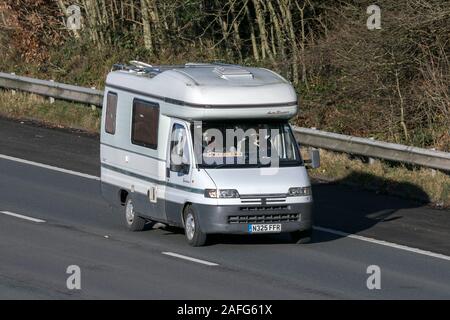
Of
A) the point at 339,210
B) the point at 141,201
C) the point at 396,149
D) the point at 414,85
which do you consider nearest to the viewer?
the point at 141,201

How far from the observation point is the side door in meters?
19.7

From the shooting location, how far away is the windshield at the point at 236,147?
1969 centimetres

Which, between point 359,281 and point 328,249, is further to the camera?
point 328,249

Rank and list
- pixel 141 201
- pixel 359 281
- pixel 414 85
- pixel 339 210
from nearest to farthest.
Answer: pixel 359 281, pixel 141 201, pixel 339 210, pixel 414 85

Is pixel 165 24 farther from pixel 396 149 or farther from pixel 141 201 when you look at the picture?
pixel 141 201

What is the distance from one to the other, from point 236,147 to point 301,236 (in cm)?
163

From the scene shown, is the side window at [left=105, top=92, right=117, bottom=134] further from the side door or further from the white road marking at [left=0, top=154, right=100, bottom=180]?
the white road marking at [left=0, top=154, right=100, bottom=180]

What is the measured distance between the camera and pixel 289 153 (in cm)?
2003

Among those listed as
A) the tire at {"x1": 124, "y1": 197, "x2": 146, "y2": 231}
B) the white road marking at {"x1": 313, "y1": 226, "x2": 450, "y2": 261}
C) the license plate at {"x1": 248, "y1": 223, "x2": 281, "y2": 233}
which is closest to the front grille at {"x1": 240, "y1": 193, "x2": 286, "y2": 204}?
the license plate at {"x1": 248, "y1": 223, "x2": 281, "y2": 233}

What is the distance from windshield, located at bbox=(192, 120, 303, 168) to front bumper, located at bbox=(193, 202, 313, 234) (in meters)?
0.71

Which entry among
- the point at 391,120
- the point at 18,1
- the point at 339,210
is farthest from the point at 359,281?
the point at 18,1

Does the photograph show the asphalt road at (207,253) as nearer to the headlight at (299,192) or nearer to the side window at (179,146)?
the headlight at (299,192)

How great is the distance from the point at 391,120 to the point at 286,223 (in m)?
10.3

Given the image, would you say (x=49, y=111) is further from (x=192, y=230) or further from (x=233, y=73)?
(x=192, y=230)
